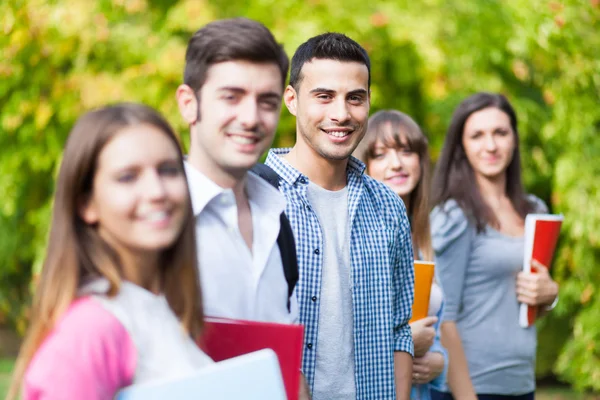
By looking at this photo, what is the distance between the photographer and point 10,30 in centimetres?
775

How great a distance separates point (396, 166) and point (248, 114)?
1.94 m

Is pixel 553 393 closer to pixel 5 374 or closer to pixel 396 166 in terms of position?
pixel 5 374

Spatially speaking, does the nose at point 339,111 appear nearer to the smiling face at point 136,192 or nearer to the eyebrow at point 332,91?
the eyebrow at point 332,91

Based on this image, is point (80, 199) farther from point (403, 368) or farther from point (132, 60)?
point (132, 60)

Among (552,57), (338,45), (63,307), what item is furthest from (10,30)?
(63,307)

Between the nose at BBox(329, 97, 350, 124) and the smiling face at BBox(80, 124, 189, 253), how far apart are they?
3.86ft

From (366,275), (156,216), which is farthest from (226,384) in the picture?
(366,275)

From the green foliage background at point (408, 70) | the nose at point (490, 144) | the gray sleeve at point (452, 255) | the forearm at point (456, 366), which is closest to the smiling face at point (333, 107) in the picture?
the gray sleeve at point (452, 255)

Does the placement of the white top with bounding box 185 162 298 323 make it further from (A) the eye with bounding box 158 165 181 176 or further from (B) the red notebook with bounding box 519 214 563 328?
(B) the red notebook with bounding box 519 214 563 328

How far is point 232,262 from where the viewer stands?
2104mm

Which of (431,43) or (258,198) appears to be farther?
(431,43)

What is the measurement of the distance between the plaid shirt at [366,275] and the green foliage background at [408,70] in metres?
4.18

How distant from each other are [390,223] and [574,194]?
14.4 ft

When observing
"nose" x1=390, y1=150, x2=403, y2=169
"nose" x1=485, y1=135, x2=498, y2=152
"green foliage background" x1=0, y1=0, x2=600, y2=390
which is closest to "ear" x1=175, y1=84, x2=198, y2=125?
"nose" x1=390, y1=150, x2=403, y2=169
